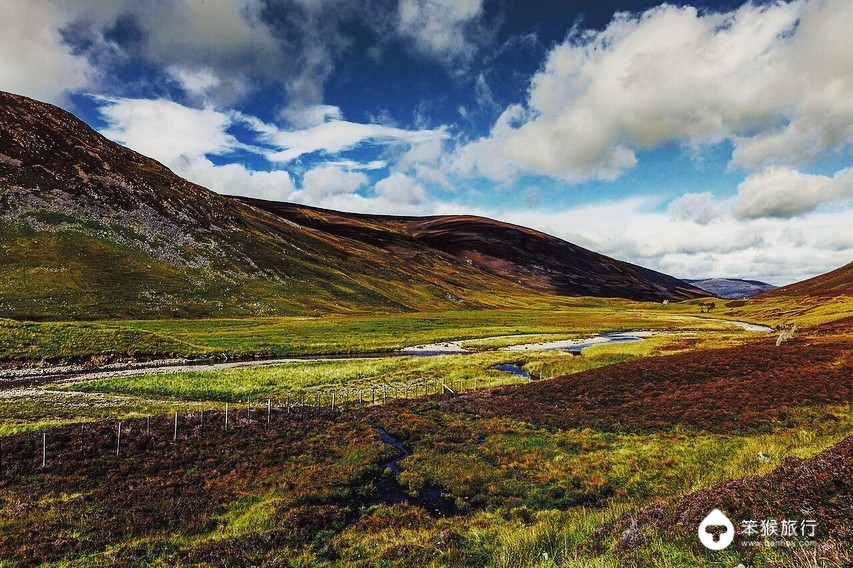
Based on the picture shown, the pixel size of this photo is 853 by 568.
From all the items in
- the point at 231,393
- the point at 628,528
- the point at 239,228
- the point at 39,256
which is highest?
the point at 239,228

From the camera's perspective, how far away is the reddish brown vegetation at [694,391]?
28.4 metres

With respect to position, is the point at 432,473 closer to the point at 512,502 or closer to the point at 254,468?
the point at 512,502

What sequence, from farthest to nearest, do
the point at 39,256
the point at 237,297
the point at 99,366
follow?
the point at 237,297 < the point at 39,256 < the point at 99,366

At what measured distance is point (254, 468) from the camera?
23547 mm

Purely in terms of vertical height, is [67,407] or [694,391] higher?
[694,391]

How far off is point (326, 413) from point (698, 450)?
2750 cm

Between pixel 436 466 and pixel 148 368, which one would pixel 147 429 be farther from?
pixel 148 368

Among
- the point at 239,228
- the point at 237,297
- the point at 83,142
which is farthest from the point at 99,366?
the point at 83,142

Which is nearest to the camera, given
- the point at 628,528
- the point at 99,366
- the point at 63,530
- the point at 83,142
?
the point at 628,528

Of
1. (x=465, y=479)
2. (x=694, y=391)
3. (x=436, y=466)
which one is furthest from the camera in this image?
(x=694, y=391)

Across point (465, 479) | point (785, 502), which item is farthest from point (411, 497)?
point (785, 502)
